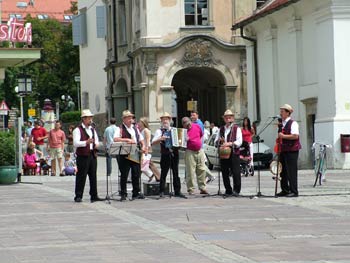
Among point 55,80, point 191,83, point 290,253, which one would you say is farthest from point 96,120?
point 290,253

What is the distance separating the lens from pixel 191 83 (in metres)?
56.0

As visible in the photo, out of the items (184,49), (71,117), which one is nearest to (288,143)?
(184,49)

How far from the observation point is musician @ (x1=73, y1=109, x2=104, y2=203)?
19891 millimetres

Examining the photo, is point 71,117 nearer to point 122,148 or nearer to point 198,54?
point 198,54

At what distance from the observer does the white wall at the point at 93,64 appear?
6387 centimetres

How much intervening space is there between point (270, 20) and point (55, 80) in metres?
55.9

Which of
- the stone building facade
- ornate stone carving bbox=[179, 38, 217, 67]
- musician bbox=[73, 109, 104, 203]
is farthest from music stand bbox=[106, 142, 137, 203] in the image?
ornate stone carving bbox=[179, 38, 217, 67]

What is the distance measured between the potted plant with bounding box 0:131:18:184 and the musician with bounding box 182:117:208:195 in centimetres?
738

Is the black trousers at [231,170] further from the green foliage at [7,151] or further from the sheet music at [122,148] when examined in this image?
the green foliage at [7,151]

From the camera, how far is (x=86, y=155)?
2000 centimetres

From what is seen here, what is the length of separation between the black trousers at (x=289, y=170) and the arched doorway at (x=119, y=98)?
117 feet

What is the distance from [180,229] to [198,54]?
34334 mm

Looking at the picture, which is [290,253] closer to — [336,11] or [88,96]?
[336,11]

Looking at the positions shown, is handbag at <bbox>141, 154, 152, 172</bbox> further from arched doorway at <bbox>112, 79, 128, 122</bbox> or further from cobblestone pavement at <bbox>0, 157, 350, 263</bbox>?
arched doorway at <bbox>112, 79, 128, 122</bbox>
